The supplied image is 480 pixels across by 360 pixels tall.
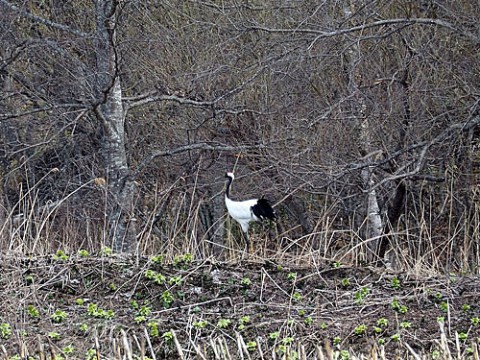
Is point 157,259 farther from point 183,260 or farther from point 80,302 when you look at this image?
point 80,302

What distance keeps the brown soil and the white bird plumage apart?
11.5ft

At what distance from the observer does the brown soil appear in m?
6.23

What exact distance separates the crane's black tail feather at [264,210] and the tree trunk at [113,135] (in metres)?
1.47

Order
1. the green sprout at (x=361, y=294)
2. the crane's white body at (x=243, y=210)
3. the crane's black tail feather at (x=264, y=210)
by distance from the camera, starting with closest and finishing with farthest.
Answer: the green sprout at (x=361, y=294), the crane's black tail feather at (x=264, y=210), the crane's white body at (x=243, y=210)

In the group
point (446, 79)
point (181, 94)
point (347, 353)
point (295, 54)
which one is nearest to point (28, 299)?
point (347, 353)

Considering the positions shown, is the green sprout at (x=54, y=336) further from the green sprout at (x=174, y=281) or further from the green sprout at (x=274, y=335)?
the green sprout at (x=274, y=335)

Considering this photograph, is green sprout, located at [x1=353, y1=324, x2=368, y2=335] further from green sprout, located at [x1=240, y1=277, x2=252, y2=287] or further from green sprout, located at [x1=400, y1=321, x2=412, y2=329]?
green sprout, located at [x1=240, y1=277, x2=252, y2=287]

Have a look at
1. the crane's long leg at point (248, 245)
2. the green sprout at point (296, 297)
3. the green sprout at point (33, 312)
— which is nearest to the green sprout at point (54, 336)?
the green sprout at point (33, 312)

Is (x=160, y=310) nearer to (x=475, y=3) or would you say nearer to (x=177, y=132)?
(x=475, y=3)

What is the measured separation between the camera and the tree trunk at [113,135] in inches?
388

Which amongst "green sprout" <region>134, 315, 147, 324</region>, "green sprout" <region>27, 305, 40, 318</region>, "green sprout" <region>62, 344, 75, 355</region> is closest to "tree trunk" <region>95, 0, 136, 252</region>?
"green sprout" <region>27, 305, 40, 318</region>

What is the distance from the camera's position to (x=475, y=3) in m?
9.20

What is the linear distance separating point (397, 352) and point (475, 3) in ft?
15.0

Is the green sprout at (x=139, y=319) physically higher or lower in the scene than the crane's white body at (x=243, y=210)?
higher
